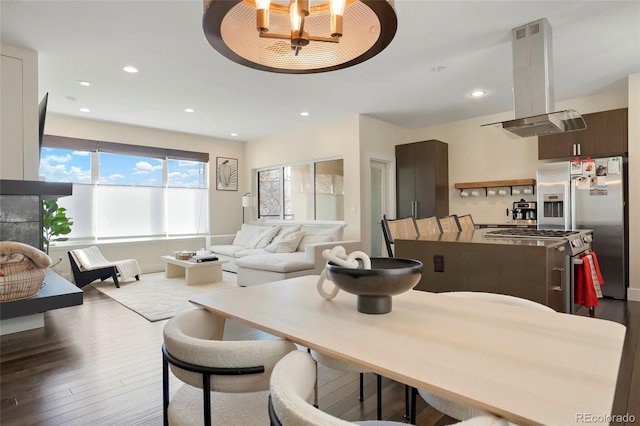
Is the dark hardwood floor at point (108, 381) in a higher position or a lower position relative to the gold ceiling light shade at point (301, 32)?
lower

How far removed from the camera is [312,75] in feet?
12.8

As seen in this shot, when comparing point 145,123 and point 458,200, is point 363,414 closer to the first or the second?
point 458,200

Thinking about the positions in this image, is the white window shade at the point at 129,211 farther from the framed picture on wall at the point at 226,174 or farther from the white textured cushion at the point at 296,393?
the white textured cushion at the point at 296,393

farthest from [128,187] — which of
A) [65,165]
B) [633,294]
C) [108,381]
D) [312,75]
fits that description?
[633,294]

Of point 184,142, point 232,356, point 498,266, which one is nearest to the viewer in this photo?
point 232,356

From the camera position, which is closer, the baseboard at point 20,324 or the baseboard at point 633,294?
the baseboard at point 20,324

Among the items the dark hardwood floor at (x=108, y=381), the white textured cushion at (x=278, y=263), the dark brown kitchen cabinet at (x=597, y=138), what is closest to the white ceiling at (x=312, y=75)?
the dark brown kitchen cabinet at (x=597, y=138)

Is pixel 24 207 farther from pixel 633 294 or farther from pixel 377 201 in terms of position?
pixel 633 294

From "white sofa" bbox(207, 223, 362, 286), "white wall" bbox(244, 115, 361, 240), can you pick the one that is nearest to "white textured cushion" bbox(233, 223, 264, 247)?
"white sofa" bbox(207, 223, 362, 286)

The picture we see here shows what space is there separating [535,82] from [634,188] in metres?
2.19

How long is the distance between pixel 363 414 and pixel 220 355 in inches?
48.5

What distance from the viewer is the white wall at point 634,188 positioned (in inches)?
158

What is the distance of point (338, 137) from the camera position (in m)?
5.77

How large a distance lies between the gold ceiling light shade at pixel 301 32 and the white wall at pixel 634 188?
421 centimetres
